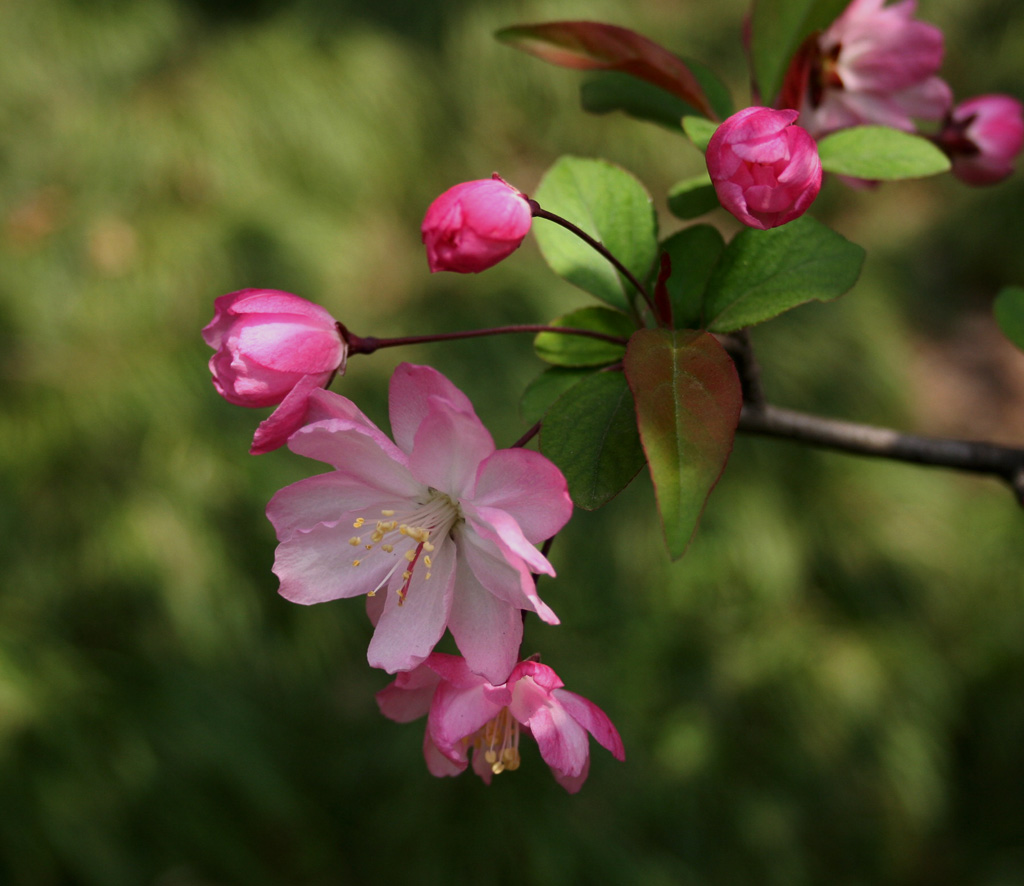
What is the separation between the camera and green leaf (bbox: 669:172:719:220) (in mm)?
504

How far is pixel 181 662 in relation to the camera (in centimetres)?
162

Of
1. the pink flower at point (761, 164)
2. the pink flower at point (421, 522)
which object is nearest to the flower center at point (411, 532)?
the pink flower at point (421, 522)

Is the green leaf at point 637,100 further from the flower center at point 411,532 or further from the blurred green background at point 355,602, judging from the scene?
the blurred green background at point 355,602

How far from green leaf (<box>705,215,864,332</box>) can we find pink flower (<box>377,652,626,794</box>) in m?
0.21

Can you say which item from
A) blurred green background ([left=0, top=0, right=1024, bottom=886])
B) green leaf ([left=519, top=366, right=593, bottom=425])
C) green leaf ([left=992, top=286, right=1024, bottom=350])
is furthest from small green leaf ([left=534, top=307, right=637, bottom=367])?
blurred green background ([left=0, top=0, right=1024, bottom=886])

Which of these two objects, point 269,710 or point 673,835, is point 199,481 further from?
point 673,835

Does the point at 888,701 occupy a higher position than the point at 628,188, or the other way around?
the point at 628,188

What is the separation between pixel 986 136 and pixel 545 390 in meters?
0.37

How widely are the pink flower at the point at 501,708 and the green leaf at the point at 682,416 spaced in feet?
0.42

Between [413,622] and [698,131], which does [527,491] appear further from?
[698,131]

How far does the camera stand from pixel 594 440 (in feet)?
1.27

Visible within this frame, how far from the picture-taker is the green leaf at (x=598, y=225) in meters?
0.49

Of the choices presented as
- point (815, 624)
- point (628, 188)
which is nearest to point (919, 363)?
point (815, 624)

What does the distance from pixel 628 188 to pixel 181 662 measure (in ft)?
4.72
